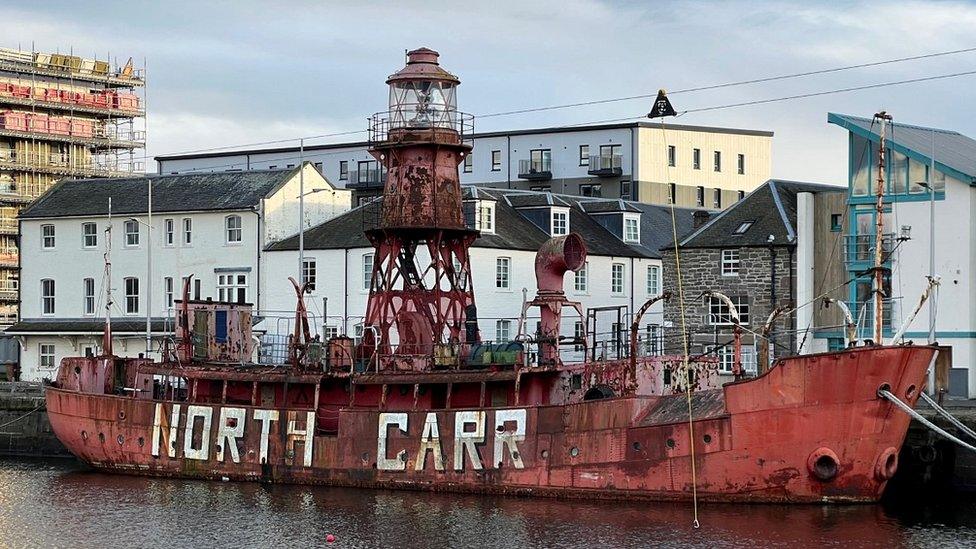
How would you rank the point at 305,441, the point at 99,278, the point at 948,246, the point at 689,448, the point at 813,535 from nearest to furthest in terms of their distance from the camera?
the point at 813,535, the point at 689,448, the point at 305,441, the point at 948,246, the point at 99,278

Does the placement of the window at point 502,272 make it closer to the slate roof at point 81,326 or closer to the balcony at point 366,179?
the slate roof at point 81,326

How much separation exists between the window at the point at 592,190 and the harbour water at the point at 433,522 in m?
41.9

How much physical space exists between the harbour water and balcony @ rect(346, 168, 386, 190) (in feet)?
140

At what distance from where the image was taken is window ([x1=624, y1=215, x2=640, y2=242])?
228 ft

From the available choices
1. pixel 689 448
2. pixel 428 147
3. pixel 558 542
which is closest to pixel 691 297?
pixel 428 147

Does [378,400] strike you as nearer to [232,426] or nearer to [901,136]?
[232,426]

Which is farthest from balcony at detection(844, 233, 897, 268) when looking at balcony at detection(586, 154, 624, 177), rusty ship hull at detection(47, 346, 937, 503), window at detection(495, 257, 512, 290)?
balcony at detection(586, 154, 624, 177)

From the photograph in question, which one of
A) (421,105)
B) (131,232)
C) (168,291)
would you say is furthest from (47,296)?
(421,105)

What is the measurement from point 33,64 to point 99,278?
24228mm

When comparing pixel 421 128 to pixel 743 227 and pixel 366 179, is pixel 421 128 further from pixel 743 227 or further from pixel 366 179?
pixel 366 179

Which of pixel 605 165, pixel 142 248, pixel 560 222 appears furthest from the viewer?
pixel 605 165

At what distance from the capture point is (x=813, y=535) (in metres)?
33.8

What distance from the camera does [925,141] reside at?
179 ft

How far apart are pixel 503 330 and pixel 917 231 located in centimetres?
1684
